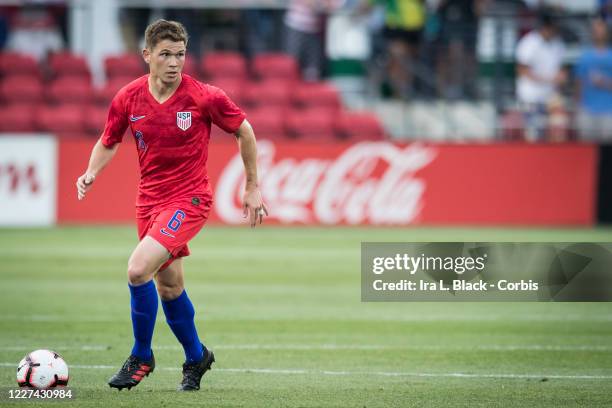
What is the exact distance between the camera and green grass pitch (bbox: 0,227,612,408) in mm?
7582

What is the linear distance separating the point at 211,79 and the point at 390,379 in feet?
50.1

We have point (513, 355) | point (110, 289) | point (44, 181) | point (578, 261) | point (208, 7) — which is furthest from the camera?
point (208, 7)

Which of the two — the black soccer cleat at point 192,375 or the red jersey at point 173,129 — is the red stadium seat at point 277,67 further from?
the black soccer cleat at point 192,375

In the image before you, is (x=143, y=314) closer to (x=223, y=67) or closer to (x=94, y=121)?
(x=94, y=121)

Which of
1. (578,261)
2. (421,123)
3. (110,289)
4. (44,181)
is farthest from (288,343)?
(421,123)

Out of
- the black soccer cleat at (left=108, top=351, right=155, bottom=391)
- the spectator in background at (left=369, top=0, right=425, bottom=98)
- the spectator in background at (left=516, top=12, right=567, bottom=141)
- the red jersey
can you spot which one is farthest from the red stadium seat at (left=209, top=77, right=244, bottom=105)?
the black soccer cleat at (left=108, top=351, right=155, bottom=391)

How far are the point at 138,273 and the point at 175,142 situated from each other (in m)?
0.90

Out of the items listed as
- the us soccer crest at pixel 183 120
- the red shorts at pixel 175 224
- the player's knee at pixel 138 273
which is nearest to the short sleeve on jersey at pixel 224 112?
the us soccer crest at pixel 183 120

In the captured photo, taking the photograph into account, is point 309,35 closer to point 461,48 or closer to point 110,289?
point 461,48

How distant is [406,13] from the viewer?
75.6ft

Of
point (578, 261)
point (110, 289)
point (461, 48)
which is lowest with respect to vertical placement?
point (110, 289)

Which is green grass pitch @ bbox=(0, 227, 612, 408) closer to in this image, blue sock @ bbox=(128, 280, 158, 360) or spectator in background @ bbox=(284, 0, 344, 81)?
blue sock @ bbox=(128, 280, 158, 360)

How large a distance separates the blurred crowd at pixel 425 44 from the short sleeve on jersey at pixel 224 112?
1460 centimetres

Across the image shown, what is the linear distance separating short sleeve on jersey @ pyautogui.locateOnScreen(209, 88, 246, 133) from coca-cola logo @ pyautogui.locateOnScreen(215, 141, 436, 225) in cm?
1277
